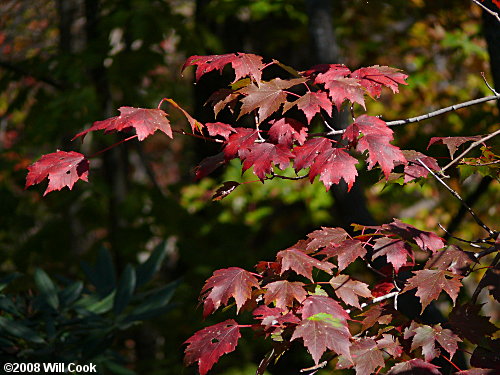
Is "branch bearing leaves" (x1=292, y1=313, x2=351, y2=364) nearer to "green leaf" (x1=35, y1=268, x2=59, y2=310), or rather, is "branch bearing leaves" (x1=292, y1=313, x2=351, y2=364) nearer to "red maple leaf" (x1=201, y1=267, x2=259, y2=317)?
"red maple leaf" (x1=201, y1=267, x2=259, y2=317)

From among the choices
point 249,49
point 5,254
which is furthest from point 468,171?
point 5,254

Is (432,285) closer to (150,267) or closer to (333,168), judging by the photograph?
(333,168)

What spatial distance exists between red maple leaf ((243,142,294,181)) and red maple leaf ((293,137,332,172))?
0.09ft

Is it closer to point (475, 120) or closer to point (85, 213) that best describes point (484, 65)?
point (475, 120)

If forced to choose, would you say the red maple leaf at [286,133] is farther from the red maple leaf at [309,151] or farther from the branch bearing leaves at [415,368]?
the branch bearing leaves at [415,368]

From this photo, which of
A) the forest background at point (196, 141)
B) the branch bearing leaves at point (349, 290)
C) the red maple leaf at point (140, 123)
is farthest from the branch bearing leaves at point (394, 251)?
the forest background at point (196, 141)

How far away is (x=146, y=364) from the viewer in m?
4.19

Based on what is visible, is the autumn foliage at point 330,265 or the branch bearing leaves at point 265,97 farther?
the branch bearing leaves at point 265,97

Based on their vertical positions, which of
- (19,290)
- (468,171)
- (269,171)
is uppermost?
(269,171)

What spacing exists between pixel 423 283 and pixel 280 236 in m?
2.78

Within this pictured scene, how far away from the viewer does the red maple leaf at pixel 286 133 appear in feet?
5.96

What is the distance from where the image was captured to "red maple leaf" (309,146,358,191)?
1.66 metres

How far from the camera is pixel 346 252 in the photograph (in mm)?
1736

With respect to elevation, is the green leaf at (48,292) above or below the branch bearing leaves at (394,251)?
below
